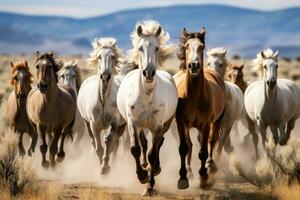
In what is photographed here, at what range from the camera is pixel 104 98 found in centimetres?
1419

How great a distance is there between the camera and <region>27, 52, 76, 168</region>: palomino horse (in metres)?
14.6

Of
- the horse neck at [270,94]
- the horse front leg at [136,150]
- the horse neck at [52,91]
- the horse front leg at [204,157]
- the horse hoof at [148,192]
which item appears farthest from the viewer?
the horse neck at [270,94]

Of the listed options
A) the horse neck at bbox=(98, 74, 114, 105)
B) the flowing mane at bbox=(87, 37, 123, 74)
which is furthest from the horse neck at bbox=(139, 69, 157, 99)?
the horse neck at bbox=(98, 74, 114, 105)

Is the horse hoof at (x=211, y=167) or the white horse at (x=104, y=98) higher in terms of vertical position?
the white horse at (x=104, y=98)

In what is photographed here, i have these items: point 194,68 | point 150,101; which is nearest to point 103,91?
point 150,101

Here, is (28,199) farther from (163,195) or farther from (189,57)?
(189,57)

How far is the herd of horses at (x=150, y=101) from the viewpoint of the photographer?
37.9ft

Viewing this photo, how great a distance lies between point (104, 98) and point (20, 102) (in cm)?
301

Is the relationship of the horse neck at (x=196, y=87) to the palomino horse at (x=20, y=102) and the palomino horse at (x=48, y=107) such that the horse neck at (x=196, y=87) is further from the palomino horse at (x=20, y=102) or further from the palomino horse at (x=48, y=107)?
the palomino horse at (x=20, y=102)

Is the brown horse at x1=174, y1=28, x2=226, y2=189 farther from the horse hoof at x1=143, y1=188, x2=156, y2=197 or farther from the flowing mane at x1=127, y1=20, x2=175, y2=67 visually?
the horse hoof at x1=143, y1=188, x2=156, y2=197

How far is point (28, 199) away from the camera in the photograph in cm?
980

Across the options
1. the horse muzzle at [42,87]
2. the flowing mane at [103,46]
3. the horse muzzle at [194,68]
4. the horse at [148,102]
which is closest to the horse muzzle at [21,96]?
the horse muzzle at [42,87]

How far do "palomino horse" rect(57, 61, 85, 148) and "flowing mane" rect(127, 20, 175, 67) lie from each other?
19.6 ft

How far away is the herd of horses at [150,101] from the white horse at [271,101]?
22 mm
